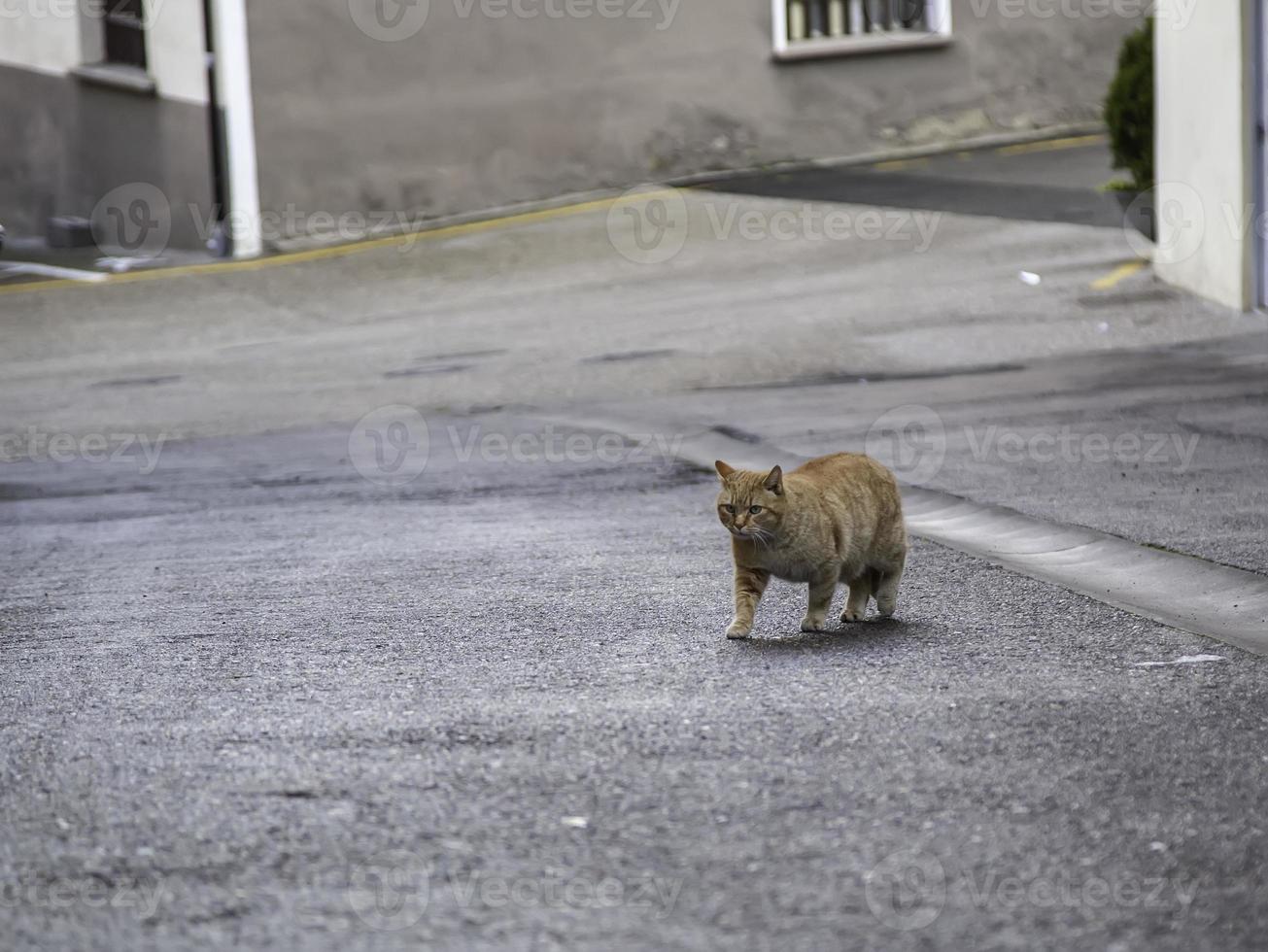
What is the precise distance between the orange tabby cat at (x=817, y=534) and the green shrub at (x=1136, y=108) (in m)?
11.9

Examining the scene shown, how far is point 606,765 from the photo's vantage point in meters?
4.65

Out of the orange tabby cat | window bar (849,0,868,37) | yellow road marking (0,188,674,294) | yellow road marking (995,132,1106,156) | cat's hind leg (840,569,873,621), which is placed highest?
window bar (849,0,868,37)

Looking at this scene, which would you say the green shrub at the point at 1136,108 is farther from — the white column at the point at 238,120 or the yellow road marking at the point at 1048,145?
the white column at the point at 238,120

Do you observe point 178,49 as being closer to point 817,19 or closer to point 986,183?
point 817,19

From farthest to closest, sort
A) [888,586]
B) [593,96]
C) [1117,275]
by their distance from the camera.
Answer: [593,96]
[1117,275]
[888,586]

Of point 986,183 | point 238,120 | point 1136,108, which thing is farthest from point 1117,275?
point 238,120

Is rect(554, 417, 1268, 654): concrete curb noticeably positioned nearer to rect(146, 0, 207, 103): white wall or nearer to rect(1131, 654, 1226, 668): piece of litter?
rect(1131, 654, 1226, 668): piece of litter

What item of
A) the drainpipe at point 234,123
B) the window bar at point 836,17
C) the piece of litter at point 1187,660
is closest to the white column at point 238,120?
the drainpipe at point 234,123

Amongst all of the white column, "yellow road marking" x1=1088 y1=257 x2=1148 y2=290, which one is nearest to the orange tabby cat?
"yellow road marking" x1=1088 y1=257 x2=1148 y2=290

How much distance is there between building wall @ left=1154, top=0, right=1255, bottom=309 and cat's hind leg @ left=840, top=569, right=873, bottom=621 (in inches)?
355

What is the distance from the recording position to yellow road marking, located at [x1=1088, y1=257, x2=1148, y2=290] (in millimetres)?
16094

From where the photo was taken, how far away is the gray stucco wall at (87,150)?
22.0m

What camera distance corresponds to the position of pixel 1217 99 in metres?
14.8

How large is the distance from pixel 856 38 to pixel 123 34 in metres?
9.11
